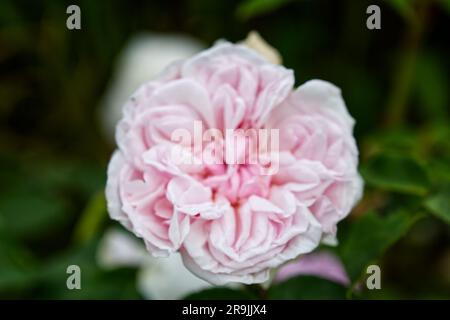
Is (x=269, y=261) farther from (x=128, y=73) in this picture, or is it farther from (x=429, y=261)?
(x=128, y=73)

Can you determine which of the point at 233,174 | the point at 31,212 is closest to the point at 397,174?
the point at 233,174

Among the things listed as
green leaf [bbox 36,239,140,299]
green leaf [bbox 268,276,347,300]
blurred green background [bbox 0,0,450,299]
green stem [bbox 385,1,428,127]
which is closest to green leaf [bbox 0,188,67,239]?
blurred green background [bbox 0,0,450,299]

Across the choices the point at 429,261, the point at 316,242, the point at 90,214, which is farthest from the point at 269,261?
the point at 429,261

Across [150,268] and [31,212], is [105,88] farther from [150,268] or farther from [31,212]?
[150,268]

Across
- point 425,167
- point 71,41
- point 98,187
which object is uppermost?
point 71,41

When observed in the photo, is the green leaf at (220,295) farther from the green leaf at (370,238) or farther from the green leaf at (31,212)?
the green leaf at (31,212)

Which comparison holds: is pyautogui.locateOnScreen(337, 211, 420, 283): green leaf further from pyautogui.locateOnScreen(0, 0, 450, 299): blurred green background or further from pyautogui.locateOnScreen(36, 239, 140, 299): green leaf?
pyautogui.locateOnScreen(36, 239, 140, 299): green leaf

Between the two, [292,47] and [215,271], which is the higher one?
[292,47]
